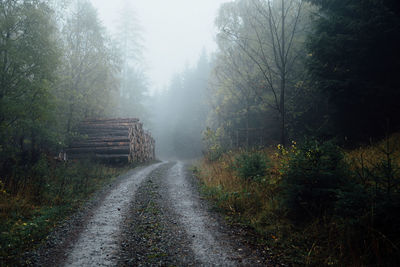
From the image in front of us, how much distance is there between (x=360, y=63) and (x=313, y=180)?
6770 mm

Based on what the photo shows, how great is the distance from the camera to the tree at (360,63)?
321 inches

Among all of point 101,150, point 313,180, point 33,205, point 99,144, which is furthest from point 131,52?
point 313,180

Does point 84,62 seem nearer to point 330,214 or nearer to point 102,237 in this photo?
point 102,237

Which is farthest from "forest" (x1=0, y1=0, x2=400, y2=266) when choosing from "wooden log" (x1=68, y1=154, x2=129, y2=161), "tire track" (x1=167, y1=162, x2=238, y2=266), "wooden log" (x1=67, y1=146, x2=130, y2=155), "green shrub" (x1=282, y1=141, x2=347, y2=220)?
"wooden log" (x1=68, y1=154, x2=129, y2=161)

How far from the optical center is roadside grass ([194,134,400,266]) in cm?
345

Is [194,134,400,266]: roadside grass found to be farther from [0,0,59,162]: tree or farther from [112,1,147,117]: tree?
[112,1,147,117]: tree

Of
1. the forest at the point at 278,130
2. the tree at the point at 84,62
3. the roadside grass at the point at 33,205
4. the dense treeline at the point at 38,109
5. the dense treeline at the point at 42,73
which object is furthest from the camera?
the tree at the point at 84,62

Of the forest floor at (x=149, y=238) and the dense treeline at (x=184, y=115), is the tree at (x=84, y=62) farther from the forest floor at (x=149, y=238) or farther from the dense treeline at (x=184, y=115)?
the dense treeline at (x=184, y=115)

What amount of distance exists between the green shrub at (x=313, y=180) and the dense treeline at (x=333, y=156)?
0.07 ft

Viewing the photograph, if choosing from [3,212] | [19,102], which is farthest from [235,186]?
[19,102]

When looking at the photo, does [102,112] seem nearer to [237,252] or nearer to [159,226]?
[159,226]

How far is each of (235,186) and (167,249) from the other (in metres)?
4.04

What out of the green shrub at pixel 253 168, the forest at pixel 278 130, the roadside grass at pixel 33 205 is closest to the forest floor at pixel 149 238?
the roadside grass at pixel 33 205

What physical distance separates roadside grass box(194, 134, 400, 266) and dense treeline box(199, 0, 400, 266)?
0.02m
